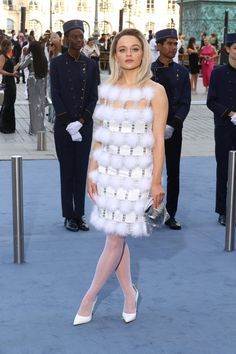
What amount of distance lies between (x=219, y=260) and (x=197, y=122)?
955cm

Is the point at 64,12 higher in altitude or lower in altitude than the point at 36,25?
higher

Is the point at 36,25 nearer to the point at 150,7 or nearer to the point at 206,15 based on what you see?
the point at 150,7

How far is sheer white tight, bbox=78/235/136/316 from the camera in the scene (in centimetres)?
416

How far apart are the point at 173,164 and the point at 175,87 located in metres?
0.75

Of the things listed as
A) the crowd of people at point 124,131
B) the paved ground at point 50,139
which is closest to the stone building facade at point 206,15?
the paved ground at point 50,139

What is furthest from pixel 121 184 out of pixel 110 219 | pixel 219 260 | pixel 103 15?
pixel 103 15

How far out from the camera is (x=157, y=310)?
4.58 m

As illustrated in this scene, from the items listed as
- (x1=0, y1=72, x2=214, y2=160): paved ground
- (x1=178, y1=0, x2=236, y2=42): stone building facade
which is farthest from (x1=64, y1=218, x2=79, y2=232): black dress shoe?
(x1=178, y1=0, x2=236, y2=42): stone building facade

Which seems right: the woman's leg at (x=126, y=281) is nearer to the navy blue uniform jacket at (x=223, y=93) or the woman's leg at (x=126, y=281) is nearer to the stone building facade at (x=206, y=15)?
the navy blue uniform jacket at (x=223, y=93)

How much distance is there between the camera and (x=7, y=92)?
13.1 metres

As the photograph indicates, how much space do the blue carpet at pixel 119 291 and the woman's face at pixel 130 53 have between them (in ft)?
5.26


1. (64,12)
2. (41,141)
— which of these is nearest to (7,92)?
(41,141)

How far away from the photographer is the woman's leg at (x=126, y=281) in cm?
429

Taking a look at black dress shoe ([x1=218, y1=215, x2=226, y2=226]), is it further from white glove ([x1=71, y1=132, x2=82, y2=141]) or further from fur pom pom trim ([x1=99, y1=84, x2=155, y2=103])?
fur pom pom trim ([x1=99, y1=84, x2=155, y2=103])
